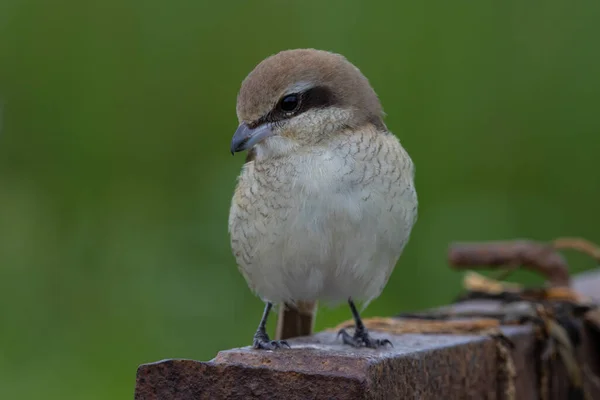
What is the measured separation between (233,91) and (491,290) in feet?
4.10

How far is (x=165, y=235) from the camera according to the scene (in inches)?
145

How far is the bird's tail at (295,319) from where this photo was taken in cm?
284

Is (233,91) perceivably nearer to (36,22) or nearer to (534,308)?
(36,22)

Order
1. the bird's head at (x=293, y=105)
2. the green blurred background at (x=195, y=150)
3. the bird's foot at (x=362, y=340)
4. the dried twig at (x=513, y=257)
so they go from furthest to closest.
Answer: the green blurred background at (x=195, y=150), the dried twig at (x=513, y=257), the bird's head at (x=293, y=105), the bird's foot at (x=362, y=340)

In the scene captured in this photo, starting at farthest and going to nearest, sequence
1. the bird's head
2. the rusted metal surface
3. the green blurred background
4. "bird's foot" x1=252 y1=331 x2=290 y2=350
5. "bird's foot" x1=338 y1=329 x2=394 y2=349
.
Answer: the green blurred background, the bird's head, "bird's foot" x1=338 y1=329 x2=394 y2=349, "bird's foot" x1=252 y1=331 x2=290 y2=350, the rusted metal surface

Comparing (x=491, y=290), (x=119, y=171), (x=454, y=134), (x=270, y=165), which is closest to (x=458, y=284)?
(x=454, y=134)

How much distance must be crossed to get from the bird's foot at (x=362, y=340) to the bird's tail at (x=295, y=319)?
0.36m

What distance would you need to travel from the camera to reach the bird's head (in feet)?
8.49

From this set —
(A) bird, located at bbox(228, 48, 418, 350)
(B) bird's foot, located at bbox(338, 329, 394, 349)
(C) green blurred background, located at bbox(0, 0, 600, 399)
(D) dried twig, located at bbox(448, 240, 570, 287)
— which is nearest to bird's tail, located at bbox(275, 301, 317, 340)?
(A) bird, located at bbox(228, 48, 418, 350)

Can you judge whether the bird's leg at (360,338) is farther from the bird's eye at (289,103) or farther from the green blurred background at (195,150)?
the green blurred background at (195,150)

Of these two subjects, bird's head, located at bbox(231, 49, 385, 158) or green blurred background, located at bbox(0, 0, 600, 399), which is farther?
green blurred background, located at bbox(0, 0, 600, 399)

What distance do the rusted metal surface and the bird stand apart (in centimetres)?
24

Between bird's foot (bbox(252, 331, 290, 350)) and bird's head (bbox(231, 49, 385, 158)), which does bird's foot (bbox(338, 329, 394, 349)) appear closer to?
bird's foot (bbox(252, 331, 290, 350))

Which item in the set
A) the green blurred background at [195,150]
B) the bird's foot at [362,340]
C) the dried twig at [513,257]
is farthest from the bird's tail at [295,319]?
the green blurred background at [195,150]
